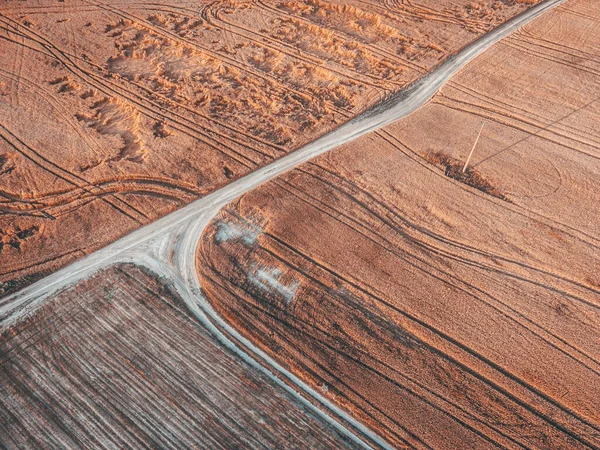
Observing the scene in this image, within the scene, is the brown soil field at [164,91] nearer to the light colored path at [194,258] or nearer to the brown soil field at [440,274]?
the light colored path at [194,258]

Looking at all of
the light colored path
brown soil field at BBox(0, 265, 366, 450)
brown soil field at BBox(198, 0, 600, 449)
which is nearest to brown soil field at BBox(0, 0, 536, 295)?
the light colored path

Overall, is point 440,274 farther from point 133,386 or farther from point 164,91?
point 164,91

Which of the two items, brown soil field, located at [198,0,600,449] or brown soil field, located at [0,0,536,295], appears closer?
brown soil field, located at [198,0,600,449]

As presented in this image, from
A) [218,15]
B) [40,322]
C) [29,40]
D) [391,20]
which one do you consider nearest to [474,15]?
[391,20]

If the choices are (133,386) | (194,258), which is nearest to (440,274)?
(194,258)

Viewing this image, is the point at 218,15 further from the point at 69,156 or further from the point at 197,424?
the point at 197,424

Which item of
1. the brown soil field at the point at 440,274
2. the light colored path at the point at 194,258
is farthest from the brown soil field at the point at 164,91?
the brown soil field at the point at 440,274

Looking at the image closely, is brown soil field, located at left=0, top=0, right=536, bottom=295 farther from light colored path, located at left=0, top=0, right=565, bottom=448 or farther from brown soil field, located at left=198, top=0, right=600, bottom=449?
brown soil field, located at left=198, top=0, right=600, bottom=449
